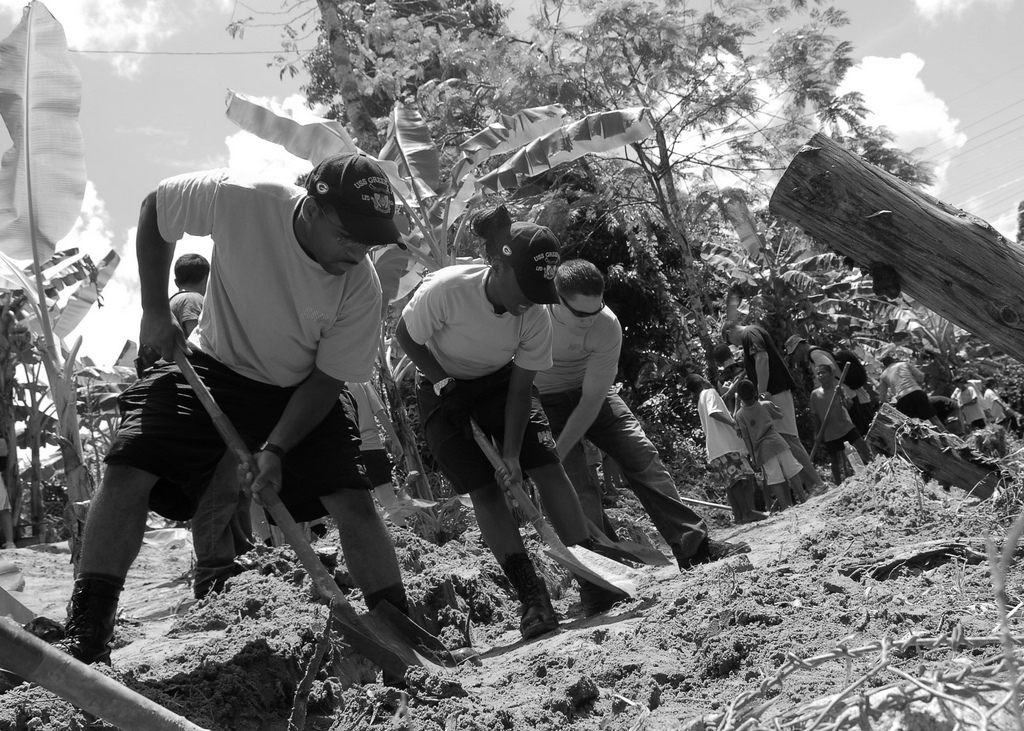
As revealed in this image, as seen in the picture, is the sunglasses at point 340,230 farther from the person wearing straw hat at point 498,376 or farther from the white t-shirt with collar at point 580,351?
the white t-shirt with collar at point 580,351

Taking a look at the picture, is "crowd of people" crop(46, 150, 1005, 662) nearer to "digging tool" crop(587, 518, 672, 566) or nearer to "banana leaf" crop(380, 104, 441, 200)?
"digging tool" crop(587, 518, 672, 566)

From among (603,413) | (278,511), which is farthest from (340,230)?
(603,413)

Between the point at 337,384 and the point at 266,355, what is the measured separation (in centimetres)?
26

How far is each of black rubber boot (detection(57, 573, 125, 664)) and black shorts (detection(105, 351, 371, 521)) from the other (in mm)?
316

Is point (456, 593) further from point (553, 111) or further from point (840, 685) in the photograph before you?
point (553, 111)

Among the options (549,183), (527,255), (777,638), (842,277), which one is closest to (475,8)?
(549,183)

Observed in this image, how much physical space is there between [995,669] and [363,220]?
2.06m

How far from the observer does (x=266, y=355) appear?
9.93ft

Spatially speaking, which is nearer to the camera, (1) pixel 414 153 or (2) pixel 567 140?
(2) pixel 567 140

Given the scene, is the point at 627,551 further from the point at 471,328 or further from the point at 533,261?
the point at 533,261

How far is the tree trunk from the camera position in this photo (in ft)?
35.0

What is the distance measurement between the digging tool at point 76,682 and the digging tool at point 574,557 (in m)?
2.35

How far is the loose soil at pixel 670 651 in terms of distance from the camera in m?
1.90

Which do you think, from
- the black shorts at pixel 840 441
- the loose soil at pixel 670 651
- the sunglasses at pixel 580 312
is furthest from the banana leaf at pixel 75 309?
the black shorts at pixel 840 441
